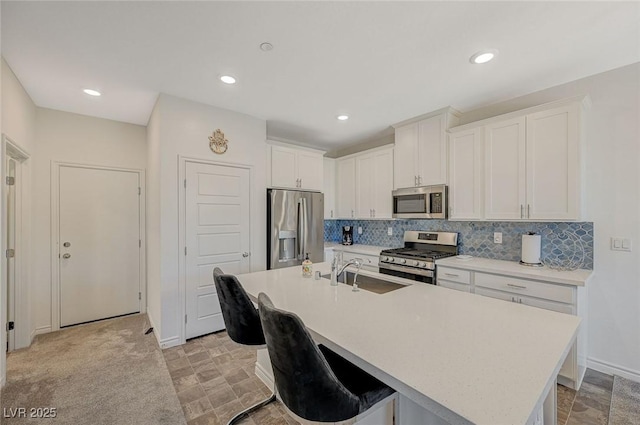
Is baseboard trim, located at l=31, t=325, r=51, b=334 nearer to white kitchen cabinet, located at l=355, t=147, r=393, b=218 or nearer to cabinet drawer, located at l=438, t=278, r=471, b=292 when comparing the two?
white kitchen cabinet, located at l=355, t=147, r=393, b=218

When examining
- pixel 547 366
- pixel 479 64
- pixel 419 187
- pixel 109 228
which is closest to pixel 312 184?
pixel 419 187

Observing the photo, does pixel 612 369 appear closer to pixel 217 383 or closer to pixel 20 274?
pixel 217 383

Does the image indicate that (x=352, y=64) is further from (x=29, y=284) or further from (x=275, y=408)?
(x=29, y=284)

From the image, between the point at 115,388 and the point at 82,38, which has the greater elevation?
the point at 82,38

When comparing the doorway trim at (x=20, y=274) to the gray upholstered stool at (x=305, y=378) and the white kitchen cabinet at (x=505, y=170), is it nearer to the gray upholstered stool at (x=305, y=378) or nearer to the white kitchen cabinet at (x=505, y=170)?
the gray upholstered stool at (x=305, y=378)

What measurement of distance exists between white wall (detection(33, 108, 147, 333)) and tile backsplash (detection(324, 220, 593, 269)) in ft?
13.4

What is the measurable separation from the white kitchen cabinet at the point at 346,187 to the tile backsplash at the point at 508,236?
23.1 inches

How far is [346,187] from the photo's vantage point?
4.68 meters

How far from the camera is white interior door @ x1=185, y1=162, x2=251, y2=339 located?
302 cm

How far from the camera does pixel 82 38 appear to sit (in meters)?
1.93

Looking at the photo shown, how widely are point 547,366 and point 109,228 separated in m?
4.47

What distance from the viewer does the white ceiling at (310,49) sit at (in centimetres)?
168

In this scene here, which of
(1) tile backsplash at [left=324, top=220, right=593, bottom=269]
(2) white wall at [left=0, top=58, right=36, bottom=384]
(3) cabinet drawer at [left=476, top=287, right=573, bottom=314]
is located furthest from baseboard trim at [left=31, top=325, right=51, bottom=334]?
(3) cabinet drawer at [left=476, top=287, right=573, bottom=314]

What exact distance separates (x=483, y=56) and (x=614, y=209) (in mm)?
1773
